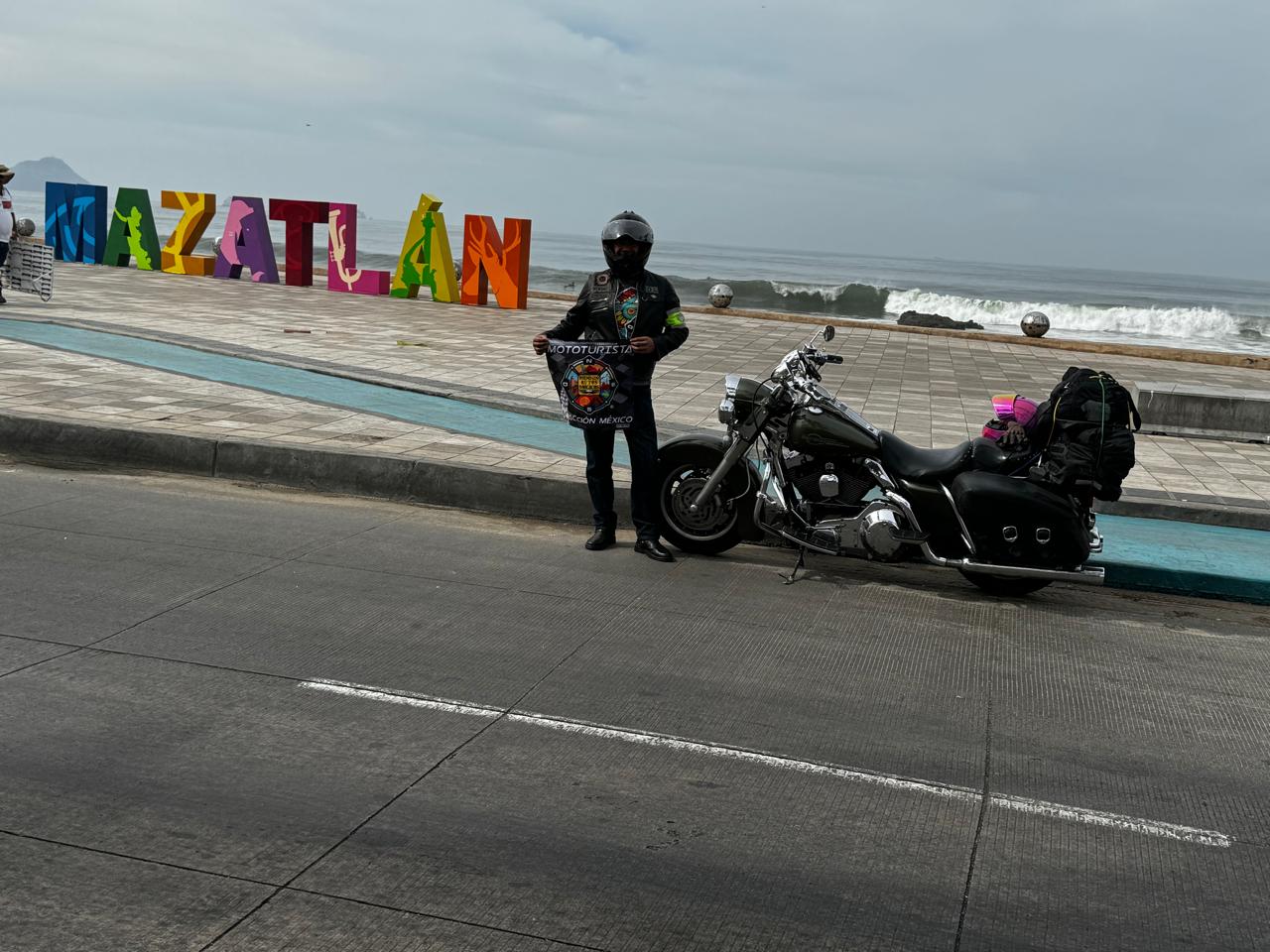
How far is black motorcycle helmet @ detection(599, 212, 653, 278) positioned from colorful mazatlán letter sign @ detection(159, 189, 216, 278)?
71.4 feet

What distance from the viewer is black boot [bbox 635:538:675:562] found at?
735cm

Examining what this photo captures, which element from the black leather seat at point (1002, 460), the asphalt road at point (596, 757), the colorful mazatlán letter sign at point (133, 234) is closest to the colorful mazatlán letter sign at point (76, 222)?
the colorful mazatlán letter sign at point (133, 234)

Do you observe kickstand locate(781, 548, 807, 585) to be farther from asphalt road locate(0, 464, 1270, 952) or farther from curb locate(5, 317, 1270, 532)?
curb locate(5, 317, 1270, 532)

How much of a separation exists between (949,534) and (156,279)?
2164cm

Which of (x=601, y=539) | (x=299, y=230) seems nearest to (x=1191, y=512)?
(x=601, y=539)

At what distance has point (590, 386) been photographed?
289 inches

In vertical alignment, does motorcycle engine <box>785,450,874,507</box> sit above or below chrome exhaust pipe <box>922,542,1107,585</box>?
above

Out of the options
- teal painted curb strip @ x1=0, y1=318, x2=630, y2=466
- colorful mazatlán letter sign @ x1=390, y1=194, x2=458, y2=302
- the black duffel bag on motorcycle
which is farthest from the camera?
colorful mazatlán letter sign @ x1=390, y1=194, x2=458, y2=302

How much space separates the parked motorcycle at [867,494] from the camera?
22.1 ft

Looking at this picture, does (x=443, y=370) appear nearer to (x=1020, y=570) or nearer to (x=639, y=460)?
(x=639, y=460)

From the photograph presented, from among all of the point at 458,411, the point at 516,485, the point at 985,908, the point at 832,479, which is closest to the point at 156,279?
the point at 458,411

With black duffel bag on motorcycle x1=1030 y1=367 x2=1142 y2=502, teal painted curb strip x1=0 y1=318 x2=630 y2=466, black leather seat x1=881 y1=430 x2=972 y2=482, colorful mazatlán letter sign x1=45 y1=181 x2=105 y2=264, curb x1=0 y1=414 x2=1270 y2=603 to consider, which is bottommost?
curb x1=0 y1=414 x2=1270 y2=603

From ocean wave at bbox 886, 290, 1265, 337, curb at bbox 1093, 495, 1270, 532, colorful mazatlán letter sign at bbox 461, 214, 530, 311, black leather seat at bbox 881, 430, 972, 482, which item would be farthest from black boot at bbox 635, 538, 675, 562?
ocean wave at bbox 886, 290, 1265, 337

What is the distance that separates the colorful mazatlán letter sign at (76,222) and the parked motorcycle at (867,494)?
81.7ft
